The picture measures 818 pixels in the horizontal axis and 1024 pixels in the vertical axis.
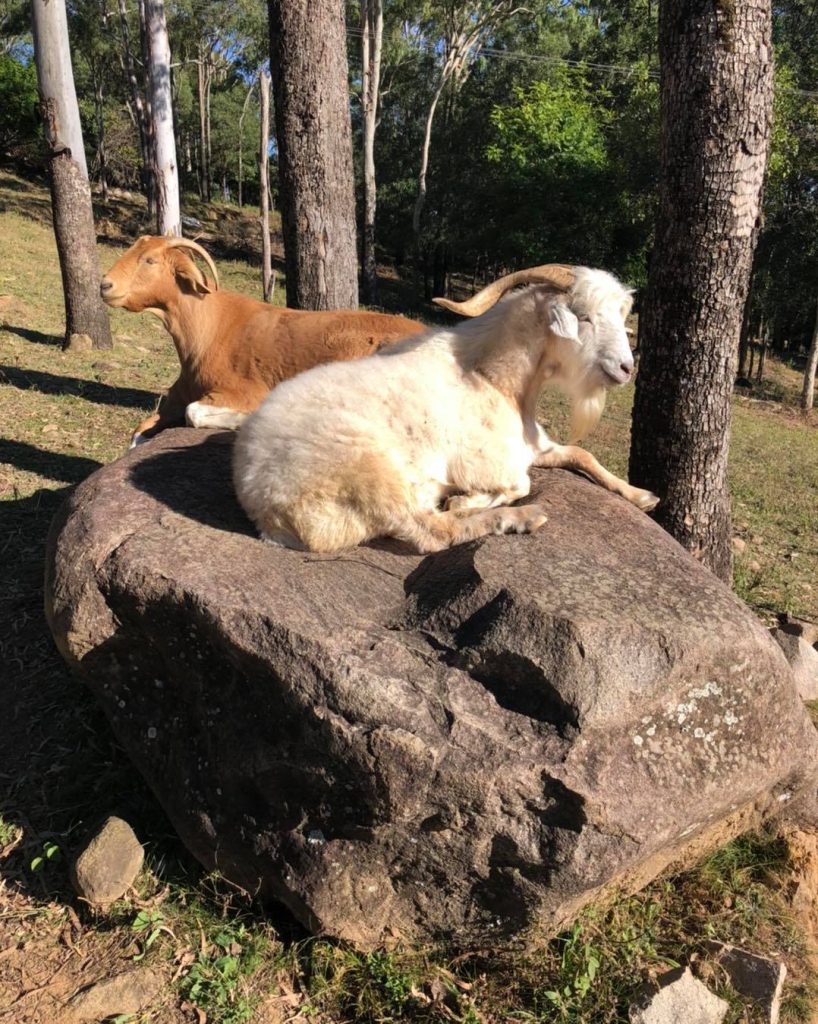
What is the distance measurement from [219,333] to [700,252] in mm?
3278

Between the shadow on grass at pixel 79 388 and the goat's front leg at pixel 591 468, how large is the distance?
5537 millimetres

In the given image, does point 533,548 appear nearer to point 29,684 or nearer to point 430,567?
point 430,567

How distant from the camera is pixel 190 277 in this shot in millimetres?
5523

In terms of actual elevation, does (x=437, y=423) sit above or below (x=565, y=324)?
below

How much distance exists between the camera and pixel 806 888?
3330 mm

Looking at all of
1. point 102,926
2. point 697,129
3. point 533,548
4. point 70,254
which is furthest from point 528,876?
point 70,254

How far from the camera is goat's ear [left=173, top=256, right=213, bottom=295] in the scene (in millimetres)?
5512

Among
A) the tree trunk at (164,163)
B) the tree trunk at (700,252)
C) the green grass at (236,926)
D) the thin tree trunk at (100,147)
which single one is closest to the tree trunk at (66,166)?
the tree trunk at (164,163)

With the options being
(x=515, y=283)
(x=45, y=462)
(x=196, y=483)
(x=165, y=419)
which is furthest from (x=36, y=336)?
(x=515, y=283)

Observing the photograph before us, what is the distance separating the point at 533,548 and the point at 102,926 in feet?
7.51

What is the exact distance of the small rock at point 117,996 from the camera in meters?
2.63

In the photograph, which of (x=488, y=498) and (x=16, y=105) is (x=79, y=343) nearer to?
(x=488, y=498)

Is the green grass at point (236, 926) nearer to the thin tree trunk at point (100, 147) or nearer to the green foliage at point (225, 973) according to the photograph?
the green foliage at point (225, 973)

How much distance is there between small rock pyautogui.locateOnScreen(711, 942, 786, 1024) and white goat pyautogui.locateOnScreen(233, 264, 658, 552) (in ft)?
6.09
